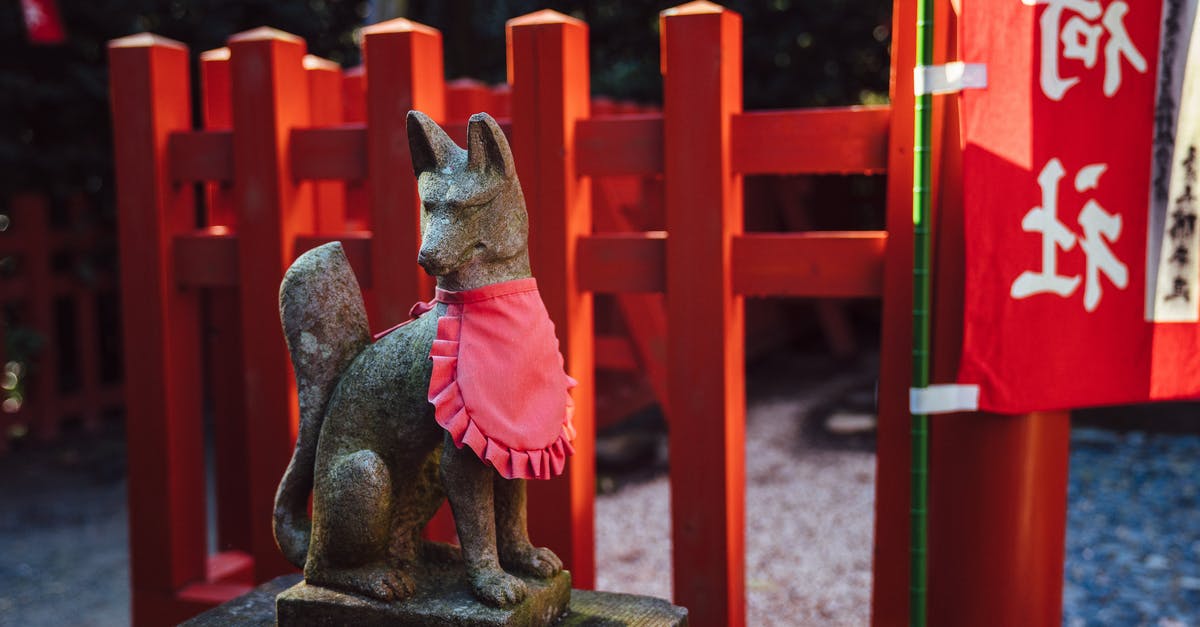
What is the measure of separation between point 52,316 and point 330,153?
542cm

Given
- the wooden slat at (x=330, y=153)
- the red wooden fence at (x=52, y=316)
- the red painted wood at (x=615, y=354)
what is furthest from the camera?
the red wooden fence at (x=52, y=316)

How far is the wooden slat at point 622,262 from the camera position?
3.17 metres

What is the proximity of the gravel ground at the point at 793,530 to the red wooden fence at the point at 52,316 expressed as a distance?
0.32m

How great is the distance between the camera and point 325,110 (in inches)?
163

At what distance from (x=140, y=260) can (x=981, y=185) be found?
269cm

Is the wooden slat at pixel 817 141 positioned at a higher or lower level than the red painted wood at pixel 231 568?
higher

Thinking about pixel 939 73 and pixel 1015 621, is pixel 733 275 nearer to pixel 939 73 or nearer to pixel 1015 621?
pixel 939 73

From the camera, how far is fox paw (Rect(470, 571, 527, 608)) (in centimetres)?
229

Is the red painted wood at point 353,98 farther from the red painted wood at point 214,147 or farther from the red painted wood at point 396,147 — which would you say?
the red painted wood at point 396,147

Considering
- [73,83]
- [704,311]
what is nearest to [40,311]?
[73,83]

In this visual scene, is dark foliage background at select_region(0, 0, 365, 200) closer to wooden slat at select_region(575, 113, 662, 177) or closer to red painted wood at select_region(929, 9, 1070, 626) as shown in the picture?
wooden slat at select_region(575, 113, 662, 177)

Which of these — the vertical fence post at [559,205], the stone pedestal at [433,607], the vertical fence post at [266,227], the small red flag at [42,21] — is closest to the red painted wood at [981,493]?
the vertical fence post at [559,205]

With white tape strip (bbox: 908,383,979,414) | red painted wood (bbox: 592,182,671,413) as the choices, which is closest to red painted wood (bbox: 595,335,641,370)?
red painted wood (bbox: 592,182,671,413)

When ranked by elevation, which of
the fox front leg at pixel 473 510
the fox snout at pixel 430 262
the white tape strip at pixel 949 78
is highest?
the white tape strip at pixel 949 78
